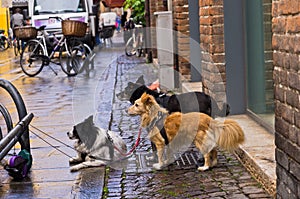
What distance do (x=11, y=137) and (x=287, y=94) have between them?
107 inches

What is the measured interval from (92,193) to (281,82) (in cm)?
220

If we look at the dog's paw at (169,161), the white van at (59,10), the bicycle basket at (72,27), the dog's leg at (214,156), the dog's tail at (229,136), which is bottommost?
the dog's paw at (169,161)

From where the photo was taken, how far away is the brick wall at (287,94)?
4289 millimetres

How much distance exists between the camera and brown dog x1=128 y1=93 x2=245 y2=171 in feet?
21.0

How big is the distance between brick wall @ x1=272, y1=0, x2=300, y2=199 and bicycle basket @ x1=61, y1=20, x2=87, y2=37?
43.7 feet

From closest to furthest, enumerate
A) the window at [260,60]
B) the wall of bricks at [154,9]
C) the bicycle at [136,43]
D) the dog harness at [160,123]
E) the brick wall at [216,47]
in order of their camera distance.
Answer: the dog harness at [160,123] → the window at [260,60] → the brick wall at [216,47] → the wall of bricks at [154,9] → the bicycle at [136,43]

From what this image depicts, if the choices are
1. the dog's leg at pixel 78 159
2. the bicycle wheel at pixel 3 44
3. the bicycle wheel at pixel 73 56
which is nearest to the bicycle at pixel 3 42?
the bicycle wheel at pixel 3 44

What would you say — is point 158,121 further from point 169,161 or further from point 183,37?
point 183,37

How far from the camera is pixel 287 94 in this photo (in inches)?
178

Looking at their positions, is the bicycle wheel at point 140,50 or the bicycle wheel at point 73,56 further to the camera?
the bicycle wheel at point 140,50

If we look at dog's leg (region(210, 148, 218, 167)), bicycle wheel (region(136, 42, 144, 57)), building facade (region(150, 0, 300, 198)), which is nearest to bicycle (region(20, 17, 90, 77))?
bicycle wheel (region(136, 42, 144, 57))

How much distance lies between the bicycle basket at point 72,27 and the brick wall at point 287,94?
43.7ft

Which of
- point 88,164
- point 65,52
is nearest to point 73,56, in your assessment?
point 65,52

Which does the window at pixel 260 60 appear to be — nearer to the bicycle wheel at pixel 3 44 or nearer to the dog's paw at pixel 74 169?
the dog's paw at pixel 74 169
